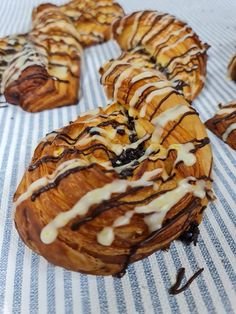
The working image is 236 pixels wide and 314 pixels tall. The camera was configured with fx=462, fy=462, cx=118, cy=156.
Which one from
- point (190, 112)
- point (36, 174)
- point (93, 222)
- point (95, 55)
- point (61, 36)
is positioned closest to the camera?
point (93, 222)

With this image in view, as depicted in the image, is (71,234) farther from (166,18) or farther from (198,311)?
(166,18)

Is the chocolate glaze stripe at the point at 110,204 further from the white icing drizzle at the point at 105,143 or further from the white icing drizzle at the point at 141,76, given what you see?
the white icing drizzle at the point at 141,76

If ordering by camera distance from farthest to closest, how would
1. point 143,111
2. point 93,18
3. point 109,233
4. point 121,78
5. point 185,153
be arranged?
point 93,18, point 121,78, point 143,111, point 185,153, point 109,233

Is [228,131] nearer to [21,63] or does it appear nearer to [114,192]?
[114,192]

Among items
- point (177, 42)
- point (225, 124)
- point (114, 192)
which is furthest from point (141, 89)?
point (177, 42)

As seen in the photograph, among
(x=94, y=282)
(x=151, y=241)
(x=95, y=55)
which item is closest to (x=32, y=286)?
(x=94, y=282)

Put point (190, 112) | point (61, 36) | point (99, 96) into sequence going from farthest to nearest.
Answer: point (61, 36)
point (99, 96)
point (190, 112)

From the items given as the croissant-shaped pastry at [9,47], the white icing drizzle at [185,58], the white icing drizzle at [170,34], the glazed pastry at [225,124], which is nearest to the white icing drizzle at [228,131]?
the glazed pastry at [225,124]
